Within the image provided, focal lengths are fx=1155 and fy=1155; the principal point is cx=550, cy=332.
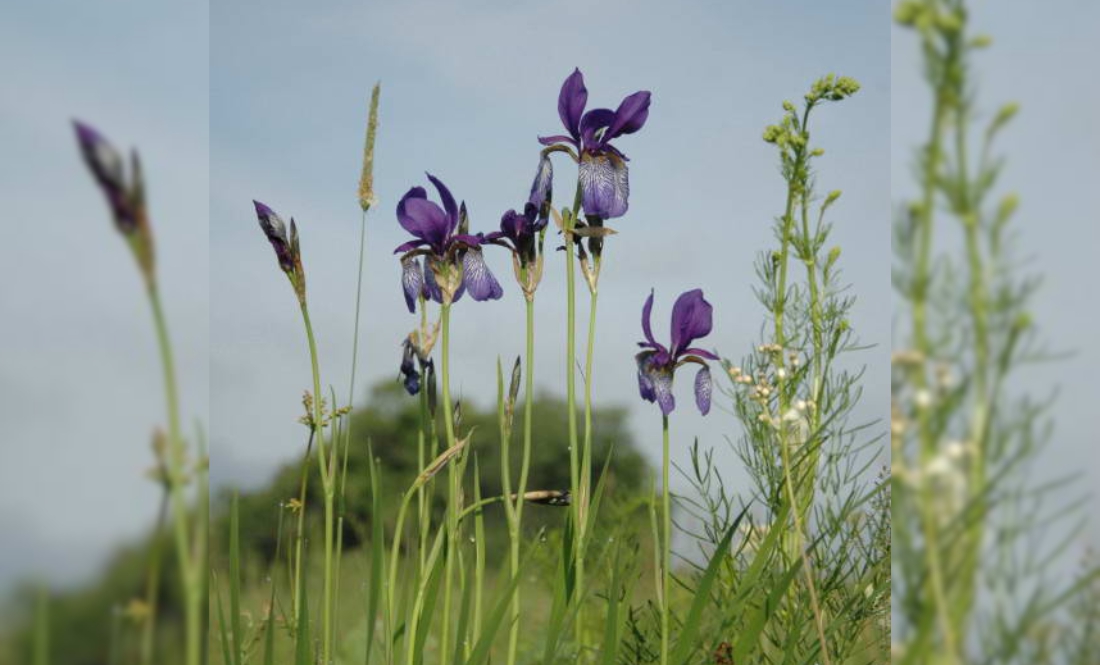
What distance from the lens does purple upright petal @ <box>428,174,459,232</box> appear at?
5.82 ft

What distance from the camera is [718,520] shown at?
2.27 metres

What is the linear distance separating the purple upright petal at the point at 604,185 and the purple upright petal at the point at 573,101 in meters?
0.07

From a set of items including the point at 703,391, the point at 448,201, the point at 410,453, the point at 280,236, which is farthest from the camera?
the point at 410,453

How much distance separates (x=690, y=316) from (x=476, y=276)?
35cm

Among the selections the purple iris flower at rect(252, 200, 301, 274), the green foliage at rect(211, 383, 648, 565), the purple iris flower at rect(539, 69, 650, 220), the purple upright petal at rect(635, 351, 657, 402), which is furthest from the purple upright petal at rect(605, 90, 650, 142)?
the green foliage at rect(211, 383, 648, 565)

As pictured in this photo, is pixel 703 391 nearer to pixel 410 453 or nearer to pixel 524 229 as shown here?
pixel 524 229

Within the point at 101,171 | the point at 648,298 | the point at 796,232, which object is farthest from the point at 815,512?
the point at 101,171

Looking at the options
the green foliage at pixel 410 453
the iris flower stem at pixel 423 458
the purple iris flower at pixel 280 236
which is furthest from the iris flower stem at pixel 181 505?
the green foliage at pixel 410 453

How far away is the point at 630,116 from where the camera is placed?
1.72 meters

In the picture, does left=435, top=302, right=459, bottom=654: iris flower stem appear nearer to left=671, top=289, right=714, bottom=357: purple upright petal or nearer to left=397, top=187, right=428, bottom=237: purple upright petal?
left=397, top=187, right=428, bottom=237: purple upright petal

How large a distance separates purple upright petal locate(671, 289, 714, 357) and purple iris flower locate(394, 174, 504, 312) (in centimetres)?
31

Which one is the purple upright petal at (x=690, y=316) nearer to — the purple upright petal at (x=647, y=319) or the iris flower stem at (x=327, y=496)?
the purple upright petal at (x=647, y=319)

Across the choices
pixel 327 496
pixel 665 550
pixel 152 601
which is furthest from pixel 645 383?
pixel 152 601

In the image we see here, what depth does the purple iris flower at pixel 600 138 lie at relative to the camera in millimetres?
1691
